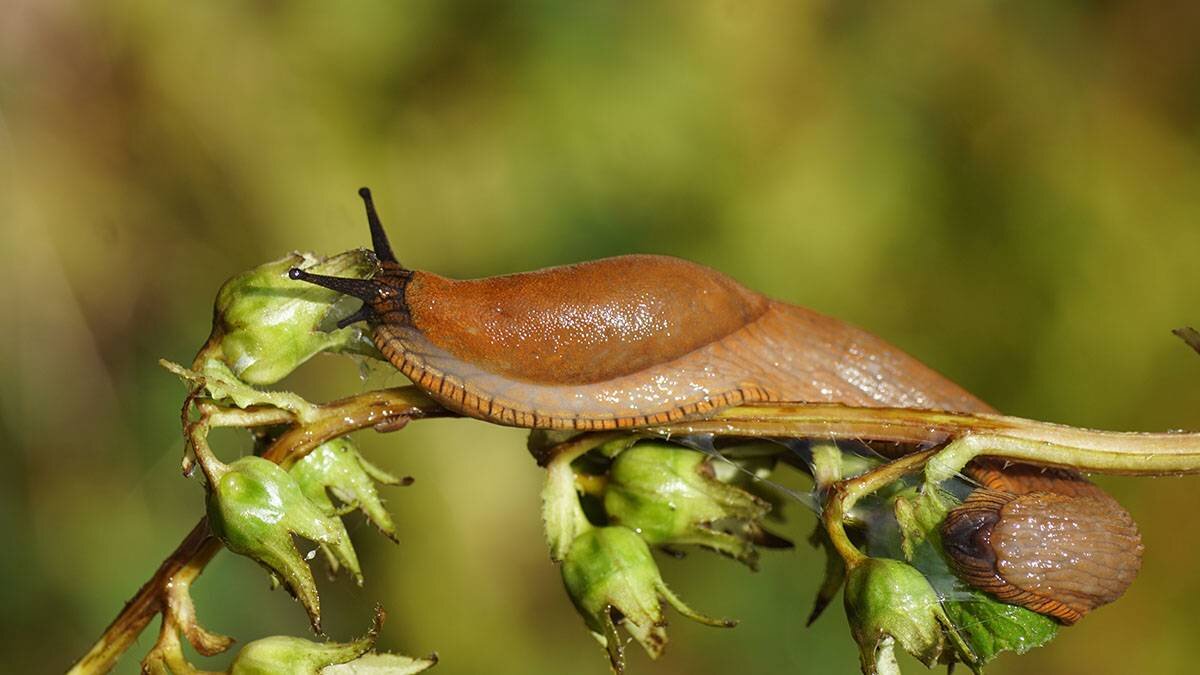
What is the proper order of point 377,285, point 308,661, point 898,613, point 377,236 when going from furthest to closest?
1. point 377,236
2. point 377,285
3. point 308,661
4. point 898,613

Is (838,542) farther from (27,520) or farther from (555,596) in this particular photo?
(27,520)

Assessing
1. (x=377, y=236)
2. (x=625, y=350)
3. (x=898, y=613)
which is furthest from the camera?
(x=377, y=236)

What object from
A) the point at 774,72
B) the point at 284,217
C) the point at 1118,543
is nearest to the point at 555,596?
the point at 284,217

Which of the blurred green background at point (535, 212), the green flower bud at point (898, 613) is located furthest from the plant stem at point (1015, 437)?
the blurred green background at point (535, 212)

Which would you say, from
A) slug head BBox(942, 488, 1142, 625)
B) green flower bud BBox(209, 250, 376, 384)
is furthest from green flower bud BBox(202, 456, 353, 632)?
slug head BBox(942, 488, 1142, 625)

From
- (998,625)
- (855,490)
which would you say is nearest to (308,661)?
(855,490)

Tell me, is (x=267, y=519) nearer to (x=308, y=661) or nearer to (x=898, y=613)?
(x=308, y=661)
